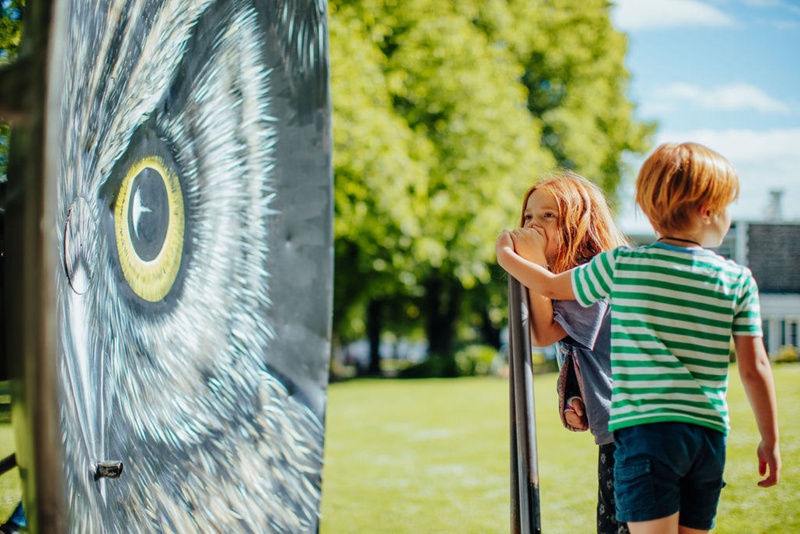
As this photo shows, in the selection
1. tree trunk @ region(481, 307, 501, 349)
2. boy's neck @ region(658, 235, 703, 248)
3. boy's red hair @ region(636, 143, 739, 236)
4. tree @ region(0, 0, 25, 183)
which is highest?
tree @ region(0, 0, 25, 183)

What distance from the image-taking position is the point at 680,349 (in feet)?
6.84

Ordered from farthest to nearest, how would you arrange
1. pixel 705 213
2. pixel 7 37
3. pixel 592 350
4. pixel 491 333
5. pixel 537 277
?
pixel 491 333, pixel 592 350, pixel 537 277, pixel 705 213, pixel 7 37

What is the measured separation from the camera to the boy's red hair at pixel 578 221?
259 cm

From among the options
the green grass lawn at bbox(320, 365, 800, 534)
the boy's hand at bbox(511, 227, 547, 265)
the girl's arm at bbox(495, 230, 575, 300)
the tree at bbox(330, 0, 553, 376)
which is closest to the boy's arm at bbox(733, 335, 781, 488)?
the girl's arm at bbox(495, 230, 575, 300)

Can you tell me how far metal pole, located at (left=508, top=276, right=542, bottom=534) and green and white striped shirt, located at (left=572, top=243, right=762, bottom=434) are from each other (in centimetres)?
23

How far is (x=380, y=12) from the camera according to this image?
61.2 feet

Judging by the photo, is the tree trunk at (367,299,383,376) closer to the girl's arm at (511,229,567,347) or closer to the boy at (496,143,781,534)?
the girl's arm at (511,229,567,347)

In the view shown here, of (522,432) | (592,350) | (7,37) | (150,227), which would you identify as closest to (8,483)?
(150,227)

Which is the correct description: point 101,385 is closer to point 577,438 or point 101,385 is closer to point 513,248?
point 513,248

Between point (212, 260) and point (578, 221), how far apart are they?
3.87 ft

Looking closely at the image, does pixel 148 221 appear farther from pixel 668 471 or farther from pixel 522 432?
pixel 668 471

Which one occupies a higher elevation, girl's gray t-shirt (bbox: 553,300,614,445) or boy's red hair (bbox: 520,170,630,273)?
boy's red hair (bbox: 520,170,630,273)

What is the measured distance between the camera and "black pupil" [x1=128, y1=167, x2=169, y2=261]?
6.68ft

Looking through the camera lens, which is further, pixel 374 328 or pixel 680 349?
pixel 374 328
